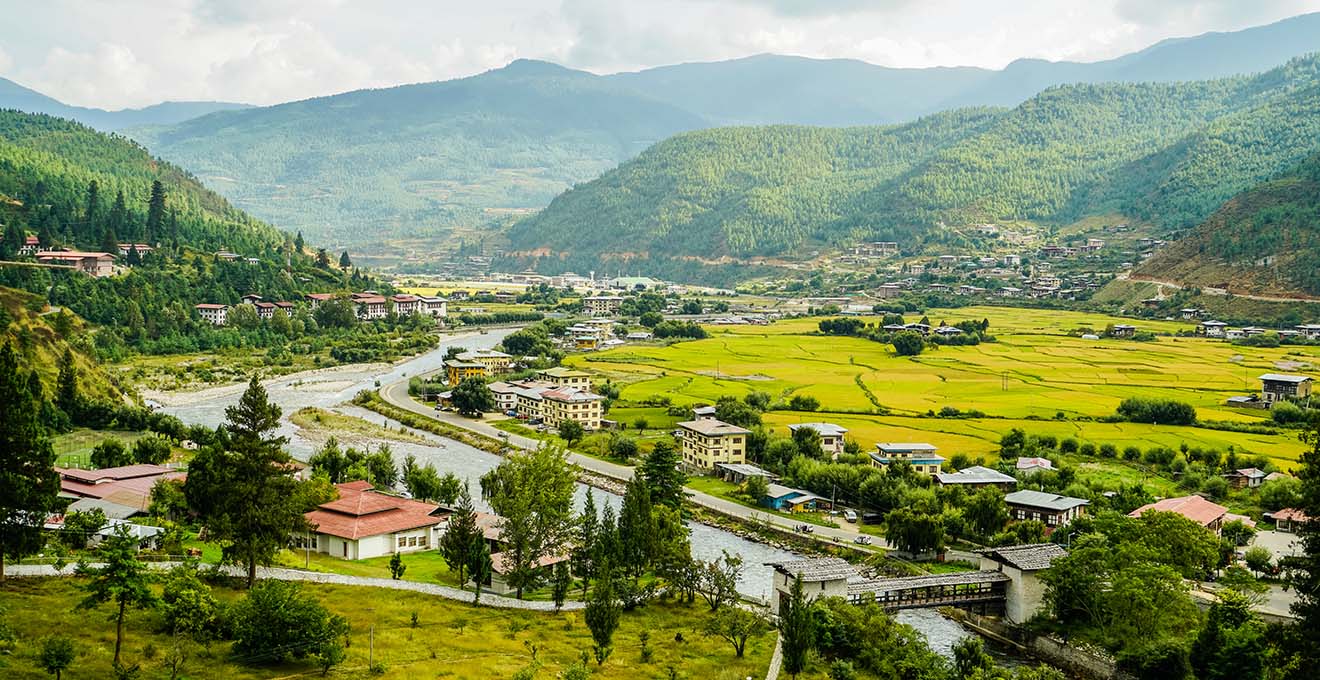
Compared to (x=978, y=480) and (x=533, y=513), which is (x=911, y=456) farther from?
(x=533, y=513)

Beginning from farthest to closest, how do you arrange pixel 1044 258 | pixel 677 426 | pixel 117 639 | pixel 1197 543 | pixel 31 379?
pixel 1044 258, pixel 677 426, pixel 31 379, pixel 1197 543, pixel 117 639

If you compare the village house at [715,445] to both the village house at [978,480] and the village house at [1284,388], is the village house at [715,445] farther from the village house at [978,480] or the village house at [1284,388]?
the village house at [1284,388]

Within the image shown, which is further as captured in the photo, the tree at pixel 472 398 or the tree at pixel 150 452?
the tree at pixel 472 398

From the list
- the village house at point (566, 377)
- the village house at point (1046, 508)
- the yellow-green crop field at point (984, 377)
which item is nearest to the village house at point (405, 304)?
the yellow-green crop field at point (984, 377)

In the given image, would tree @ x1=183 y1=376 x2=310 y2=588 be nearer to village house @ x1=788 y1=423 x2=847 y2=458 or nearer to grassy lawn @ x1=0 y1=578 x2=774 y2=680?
grassy lawn @ x1=0 y1=578 x2=774 y2=680

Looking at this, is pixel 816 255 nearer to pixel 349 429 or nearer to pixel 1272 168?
pixel 1272 168

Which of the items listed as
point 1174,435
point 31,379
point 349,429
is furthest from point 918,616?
point 31,379
